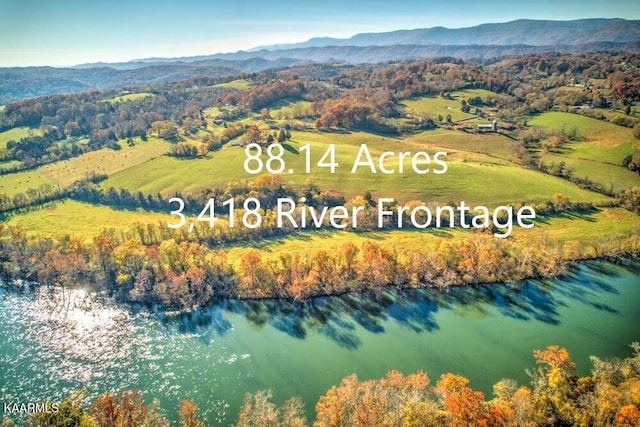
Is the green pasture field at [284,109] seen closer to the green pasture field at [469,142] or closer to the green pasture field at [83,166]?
the green pasture field at [83,166]

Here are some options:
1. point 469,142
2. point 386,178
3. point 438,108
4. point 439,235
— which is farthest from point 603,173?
point 438,108

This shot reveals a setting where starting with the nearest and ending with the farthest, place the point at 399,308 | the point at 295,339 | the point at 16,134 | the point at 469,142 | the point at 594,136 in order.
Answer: the point at 295,339 < the point at 399,308 < the point at 594,136 < the point at 469,142 < the point at 16,134

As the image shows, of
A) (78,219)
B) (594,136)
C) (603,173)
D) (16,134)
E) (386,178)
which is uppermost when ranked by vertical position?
(16,134)

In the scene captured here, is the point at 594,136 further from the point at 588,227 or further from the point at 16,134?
the point at 16,134

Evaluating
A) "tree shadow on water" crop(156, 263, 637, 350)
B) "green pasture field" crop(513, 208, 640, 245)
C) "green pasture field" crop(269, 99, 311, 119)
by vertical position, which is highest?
"green pasture field" crop(269, 99, 311, 119)

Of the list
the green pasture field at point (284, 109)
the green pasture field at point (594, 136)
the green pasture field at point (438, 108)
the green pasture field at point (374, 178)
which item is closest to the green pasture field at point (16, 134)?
the green pasture field at point (374, 178)

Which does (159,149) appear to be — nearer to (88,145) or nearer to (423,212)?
(88,145)


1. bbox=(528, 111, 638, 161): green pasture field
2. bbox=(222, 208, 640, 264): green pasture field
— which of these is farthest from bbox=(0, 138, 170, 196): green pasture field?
bbox=(528, 111, 638, 161): green pasture field

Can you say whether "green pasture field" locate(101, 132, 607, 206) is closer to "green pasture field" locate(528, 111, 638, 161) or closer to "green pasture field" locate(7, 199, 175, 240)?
"green pasture field" locate(7, 199, 175, 240)
